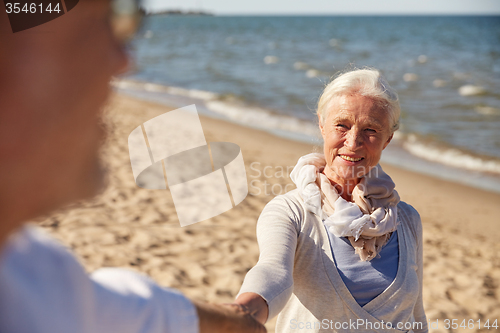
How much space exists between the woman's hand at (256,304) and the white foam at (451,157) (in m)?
6.92

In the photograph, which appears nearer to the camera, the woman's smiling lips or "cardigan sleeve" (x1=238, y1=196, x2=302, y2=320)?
"cardigan sleeve" (x1=238, y1=196, x2=302, y2=320)

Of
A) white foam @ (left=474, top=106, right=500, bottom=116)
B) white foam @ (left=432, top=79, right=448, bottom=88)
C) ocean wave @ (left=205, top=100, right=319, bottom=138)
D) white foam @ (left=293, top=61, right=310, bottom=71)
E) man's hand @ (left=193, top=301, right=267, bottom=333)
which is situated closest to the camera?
man's hand @ (left=193, top=301, right=267, bottom=333)

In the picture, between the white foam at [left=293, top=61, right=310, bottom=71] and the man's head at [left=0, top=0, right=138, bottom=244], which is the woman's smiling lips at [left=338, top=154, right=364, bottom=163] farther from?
the white foam at [left=293, top=61, right=310, bottom=71]

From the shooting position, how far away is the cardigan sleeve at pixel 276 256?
50.1 inches

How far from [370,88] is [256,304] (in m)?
1.19

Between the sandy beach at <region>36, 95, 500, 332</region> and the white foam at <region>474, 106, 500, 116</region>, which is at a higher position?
the sandy beach at <region>36, 95, 500, 332</region>

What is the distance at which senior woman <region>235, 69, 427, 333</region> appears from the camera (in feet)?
5.73

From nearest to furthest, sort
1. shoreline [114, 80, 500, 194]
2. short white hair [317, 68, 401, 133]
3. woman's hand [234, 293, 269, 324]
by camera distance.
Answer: woman's hand [234, 293, 269, 324] < short white hair [317, 68, 401, 133] < shoreline [114, 80, 500, 194]

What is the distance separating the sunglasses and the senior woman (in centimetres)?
118

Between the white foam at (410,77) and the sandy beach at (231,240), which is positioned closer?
the sandy beach at (231,240)

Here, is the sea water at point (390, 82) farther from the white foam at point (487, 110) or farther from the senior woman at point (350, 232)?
the senior woman at point (350, 232)

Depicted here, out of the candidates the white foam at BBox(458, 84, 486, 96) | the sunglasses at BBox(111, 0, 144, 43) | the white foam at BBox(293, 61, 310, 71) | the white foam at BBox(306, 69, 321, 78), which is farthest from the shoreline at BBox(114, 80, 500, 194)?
the white foam at BBox(293, 61, 310, 71)

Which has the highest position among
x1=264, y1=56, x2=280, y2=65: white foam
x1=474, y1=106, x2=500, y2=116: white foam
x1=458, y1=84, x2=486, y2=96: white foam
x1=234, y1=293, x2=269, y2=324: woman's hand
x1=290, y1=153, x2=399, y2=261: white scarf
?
x1=234, y1=293, x2=269, y2=324: woman's hand

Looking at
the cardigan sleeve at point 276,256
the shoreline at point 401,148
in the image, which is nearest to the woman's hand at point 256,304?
the cardigan sleeve at point 276,256
